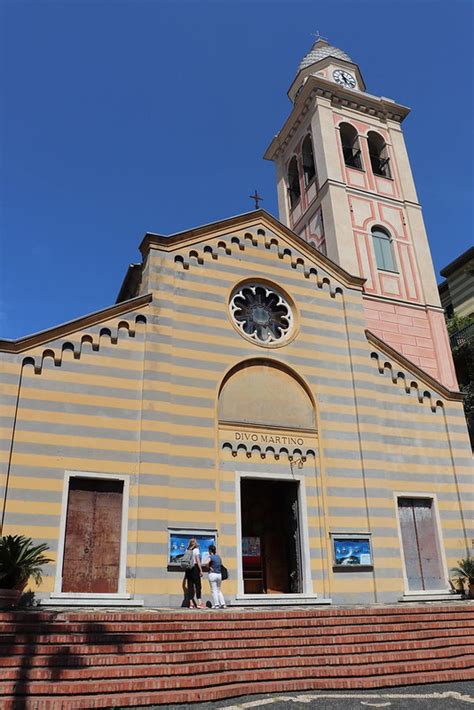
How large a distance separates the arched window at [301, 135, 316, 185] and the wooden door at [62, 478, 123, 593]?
73.1 feet

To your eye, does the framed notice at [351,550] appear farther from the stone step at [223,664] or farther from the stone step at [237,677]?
the stone step at [237,677]

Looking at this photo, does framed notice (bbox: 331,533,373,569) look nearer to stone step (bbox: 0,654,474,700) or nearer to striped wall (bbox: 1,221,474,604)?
striped wall (bbox: 1,221,474,604)

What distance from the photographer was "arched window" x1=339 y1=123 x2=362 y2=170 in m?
31.0

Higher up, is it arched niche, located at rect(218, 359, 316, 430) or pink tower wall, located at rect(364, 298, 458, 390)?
pink tower wall, located at rect(364, 298, 458, 390)

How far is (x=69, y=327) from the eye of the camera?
1617 centimetres

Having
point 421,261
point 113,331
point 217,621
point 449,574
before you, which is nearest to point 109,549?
point 217,621

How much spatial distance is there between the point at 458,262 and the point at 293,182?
13.2 meters

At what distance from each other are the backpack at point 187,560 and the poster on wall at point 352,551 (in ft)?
14.9

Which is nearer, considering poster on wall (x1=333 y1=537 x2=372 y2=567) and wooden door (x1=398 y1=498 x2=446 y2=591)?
poster on wall (x1=333 y1=537 x2=372 y2=567)

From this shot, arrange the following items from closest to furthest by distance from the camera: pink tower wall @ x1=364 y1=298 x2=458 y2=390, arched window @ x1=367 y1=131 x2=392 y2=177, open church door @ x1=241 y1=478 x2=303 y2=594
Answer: open church door @ x1=241 y1=478 x2=303 y2=594 < pink tower wall @ x1=364 y1=298 x2=458 y2=390 < arched window @ x1=367 y1=131 x2=392 y2=177

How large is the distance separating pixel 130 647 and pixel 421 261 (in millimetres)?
23630

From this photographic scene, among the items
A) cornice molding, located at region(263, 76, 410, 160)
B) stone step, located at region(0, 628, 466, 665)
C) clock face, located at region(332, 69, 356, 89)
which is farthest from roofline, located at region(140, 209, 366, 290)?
clock face, located at region(332, 69, 356, 89)

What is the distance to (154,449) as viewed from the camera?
51.8 feet

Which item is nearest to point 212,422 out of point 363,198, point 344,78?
point 363,198
